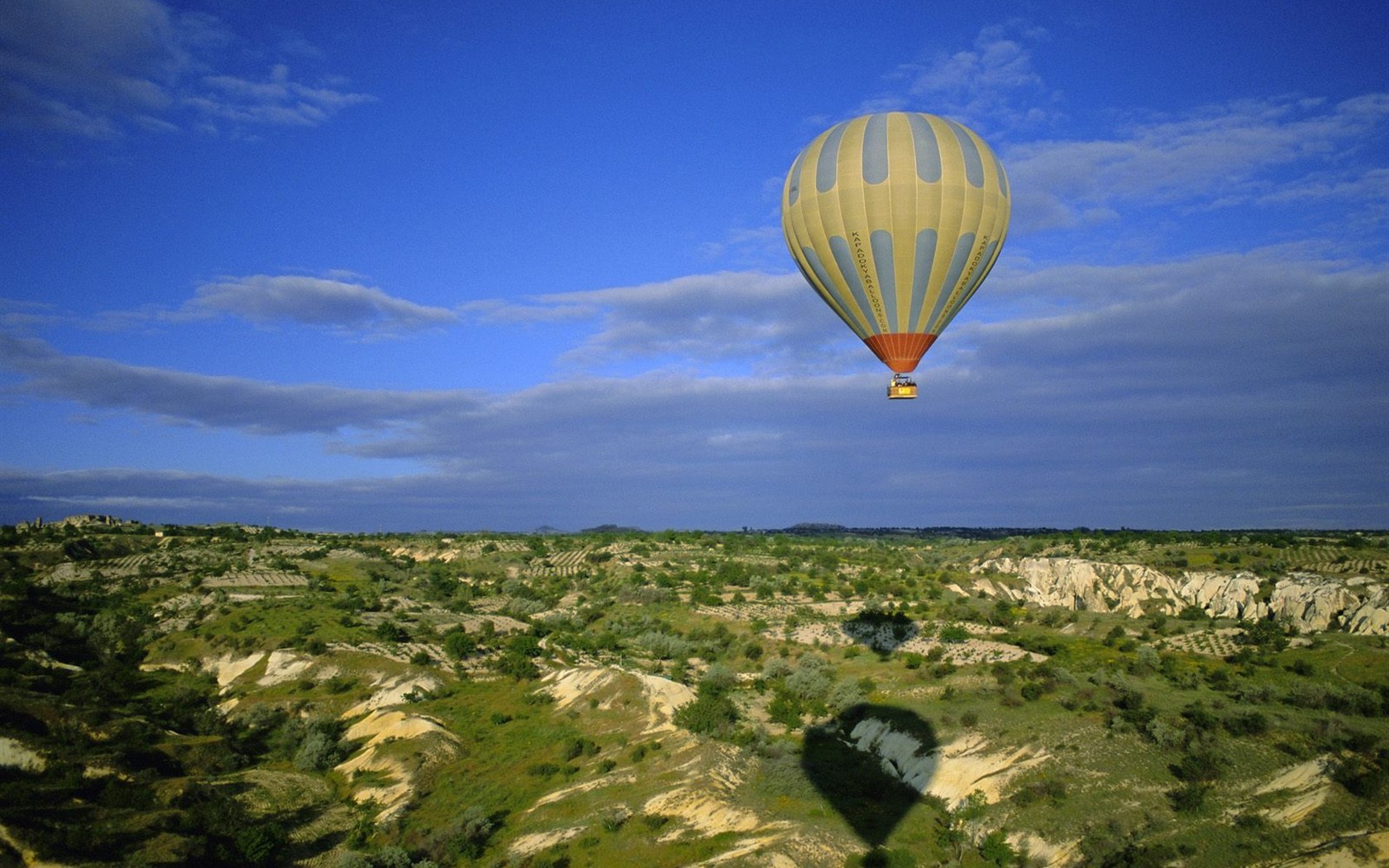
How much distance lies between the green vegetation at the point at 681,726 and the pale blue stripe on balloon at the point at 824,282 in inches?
661

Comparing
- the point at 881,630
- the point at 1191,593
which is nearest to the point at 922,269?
the point at 881,630

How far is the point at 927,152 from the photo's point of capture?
34.2m

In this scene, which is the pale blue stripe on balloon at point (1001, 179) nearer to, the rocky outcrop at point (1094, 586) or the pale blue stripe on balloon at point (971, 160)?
the pale blue stripe on balloon at point (971, 160)

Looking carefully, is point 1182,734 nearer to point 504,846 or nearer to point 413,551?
point 504,846

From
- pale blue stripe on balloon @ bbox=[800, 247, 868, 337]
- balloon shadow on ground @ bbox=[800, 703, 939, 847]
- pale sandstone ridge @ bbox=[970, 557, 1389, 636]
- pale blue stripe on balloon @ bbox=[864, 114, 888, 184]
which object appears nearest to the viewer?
balloon shadow on ground @ bbox=[800, 703, 939, 847]

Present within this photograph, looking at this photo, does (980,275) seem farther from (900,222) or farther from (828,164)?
(828,164)

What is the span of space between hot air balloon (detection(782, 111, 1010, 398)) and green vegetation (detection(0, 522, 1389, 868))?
1521cm

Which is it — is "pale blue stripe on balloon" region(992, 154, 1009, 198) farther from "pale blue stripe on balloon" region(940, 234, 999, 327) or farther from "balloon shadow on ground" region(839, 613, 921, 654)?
"balloon shadow on ground" region(839, 613, 921, 654)

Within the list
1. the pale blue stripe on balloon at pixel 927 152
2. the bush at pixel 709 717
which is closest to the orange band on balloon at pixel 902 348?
the pale blue stripe on balloon at pixel 927 152

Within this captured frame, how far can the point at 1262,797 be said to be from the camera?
25391 millimetres

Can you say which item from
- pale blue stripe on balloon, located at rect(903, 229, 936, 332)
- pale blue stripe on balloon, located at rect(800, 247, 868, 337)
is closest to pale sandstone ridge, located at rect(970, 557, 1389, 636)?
pale blue stripe on balloon, located at rect(903, 229, 936, 332)

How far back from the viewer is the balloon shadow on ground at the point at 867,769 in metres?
28.2

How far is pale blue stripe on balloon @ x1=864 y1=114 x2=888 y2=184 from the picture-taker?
3416 centimetres

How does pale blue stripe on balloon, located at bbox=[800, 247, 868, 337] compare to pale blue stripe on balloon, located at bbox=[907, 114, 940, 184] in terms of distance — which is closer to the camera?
pale blue stripe on balloon, located at bbox=[907, 114, 940, 184]
